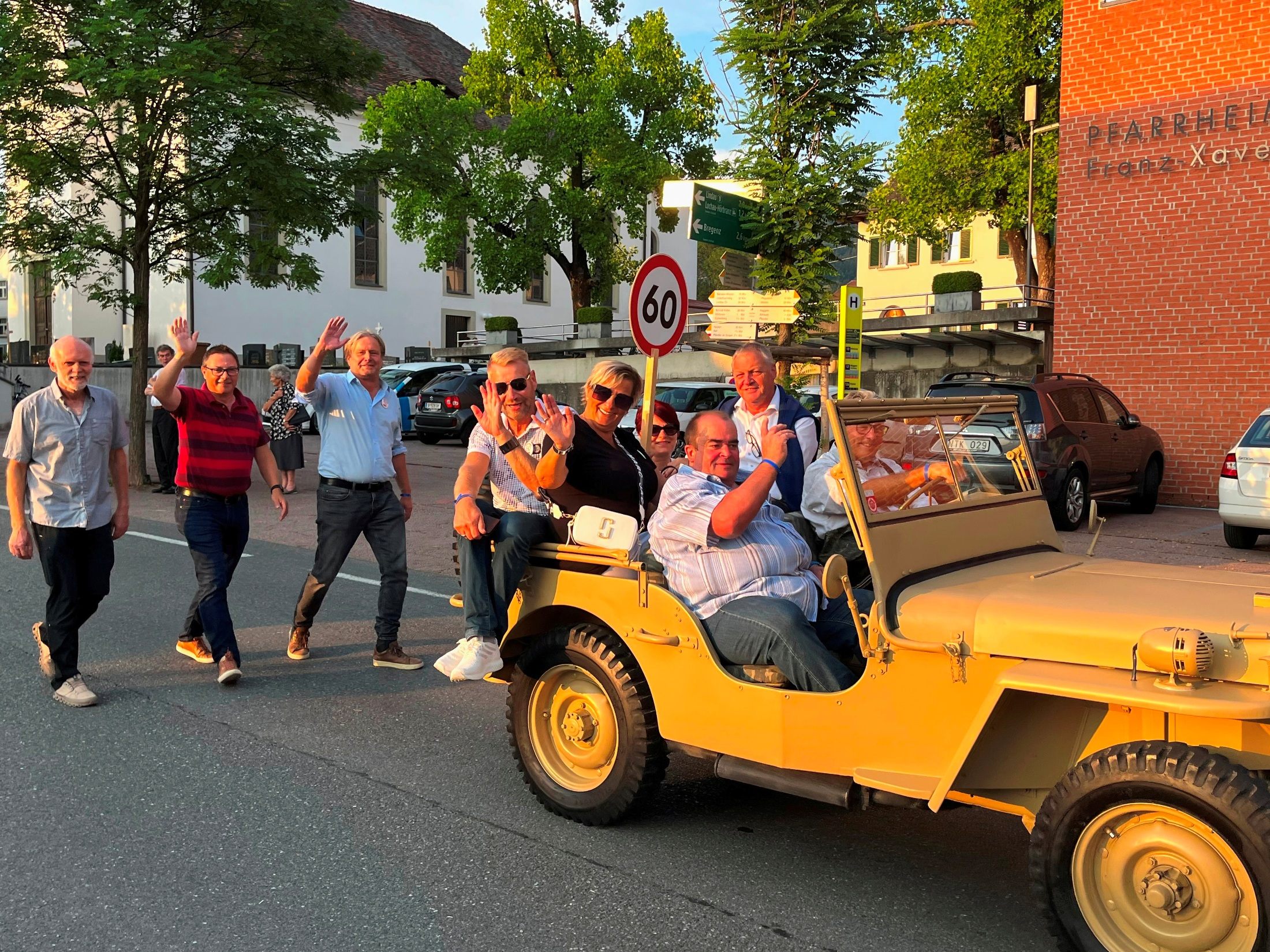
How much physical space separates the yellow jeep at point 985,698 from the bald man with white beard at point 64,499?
8.95ft

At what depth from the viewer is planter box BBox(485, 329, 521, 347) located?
4091cm

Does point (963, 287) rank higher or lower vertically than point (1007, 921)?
higher

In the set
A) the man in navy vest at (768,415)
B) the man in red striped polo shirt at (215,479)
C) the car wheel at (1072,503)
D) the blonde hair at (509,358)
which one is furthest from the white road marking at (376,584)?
the car wheel at (1072,503)

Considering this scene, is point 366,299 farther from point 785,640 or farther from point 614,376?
point 785,640

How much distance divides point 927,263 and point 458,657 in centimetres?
5121

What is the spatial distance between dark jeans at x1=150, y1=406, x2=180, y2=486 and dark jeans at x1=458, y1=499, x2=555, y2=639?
280 inches

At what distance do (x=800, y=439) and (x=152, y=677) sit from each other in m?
3.84

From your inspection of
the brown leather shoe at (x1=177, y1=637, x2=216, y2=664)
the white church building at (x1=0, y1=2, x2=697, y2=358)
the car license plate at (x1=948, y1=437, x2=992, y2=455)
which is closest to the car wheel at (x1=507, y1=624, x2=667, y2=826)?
the car license plate at (x1=948, y1=437, x2=992, y2=455)

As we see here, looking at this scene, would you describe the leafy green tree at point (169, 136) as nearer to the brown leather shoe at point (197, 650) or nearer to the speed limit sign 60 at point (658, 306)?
the brown leather shoe at point (197, 650)

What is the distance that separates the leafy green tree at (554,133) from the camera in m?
36.8

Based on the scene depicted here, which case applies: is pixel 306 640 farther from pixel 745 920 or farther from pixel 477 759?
pixel 745 920

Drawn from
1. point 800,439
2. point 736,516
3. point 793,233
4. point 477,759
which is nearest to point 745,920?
point 736,516

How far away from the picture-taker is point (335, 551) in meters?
6.91

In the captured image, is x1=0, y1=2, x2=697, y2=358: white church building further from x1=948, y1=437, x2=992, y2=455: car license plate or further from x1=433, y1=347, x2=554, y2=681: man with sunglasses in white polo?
x1=948, y1=437, x2=992, y2=455: car license plate
